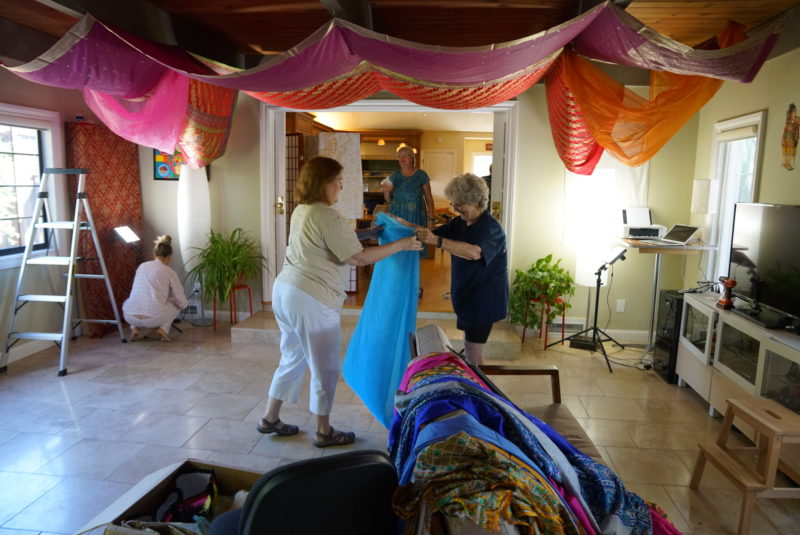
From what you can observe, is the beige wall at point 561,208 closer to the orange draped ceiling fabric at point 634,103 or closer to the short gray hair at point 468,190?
the orange draped ceiling fabric at point 634,103

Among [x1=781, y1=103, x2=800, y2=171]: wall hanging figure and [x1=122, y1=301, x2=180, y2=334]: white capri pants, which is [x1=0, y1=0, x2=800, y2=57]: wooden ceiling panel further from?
[x1=122, y1=301, x2=180, y2=334]: white capri pants

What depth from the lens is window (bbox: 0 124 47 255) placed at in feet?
14.5

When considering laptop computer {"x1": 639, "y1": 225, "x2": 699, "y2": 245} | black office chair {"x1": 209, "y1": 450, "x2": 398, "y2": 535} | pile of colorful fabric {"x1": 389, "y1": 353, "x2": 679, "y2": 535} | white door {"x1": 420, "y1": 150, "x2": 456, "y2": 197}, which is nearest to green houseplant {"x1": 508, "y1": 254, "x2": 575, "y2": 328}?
laptop computer {"x1": 639, "y1": 225, "x2": 699, "y2": 245}

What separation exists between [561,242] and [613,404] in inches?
70.7

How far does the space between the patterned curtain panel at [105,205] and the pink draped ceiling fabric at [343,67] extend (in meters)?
1.32

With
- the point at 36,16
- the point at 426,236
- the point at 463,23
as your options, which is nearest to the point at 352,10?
the point at 463,23

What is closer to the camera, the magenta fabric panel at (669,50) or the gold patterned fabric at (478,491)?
the gold patterned fabric at (478,491)

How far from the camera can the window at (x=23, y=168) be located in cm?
438

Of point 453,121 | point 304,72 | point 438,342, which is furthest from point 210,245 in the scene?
point 453,121

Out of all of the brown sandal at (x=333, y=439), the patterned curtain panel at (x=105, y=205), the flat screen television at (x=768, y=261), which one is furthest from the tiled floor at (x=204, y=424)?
the flat screen television at (x=768, y=261)

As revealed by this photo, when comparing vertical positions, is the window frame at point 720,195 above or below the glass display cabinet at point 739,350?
above

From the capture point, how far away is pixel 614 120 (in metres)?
3.47

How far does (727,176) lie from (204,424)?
4355 mm

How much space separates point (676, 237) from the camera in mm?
4434
